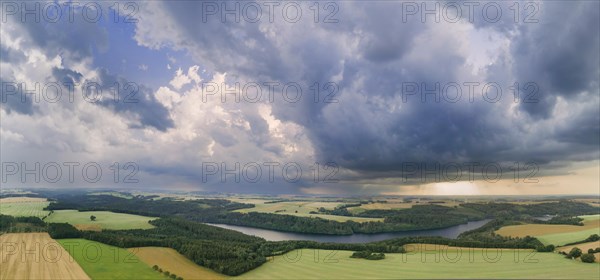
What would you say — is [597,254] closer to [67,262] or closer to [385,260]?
[385,260]

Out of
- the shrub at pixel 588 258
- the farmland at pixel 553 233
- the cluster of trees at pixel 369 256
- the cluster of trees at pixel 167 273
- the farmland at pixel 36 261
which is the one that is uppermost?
the farmland at pixel 36 261

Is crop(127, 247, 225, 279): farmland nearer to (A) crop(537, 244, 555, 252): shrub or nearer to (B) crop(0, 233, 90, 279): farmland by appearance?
(B) crop(0, 233, 90, 279): farmland

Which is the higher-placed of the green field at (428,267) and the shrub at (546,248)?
the green field at (428,267)

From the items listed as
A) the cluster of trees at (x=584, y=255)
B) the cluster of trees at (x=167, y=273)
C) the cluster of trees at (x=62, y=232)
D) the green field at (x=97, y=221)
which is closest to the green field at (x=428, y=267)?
the cluster of trees at (x=584, y=255)

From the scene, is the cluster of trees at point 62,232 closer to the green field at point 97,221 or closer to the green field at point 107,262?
the green field at point 97,221

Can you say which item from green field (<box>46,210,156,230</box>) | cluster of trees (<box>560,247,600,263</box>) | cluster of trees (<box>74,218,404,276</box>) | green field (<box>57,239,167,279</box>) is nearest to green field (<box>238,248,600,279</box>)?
cluster of trees (<box>560,247,600,263</box>)

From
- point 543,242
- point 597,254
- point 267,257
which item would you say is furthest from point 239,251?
point 543,242
